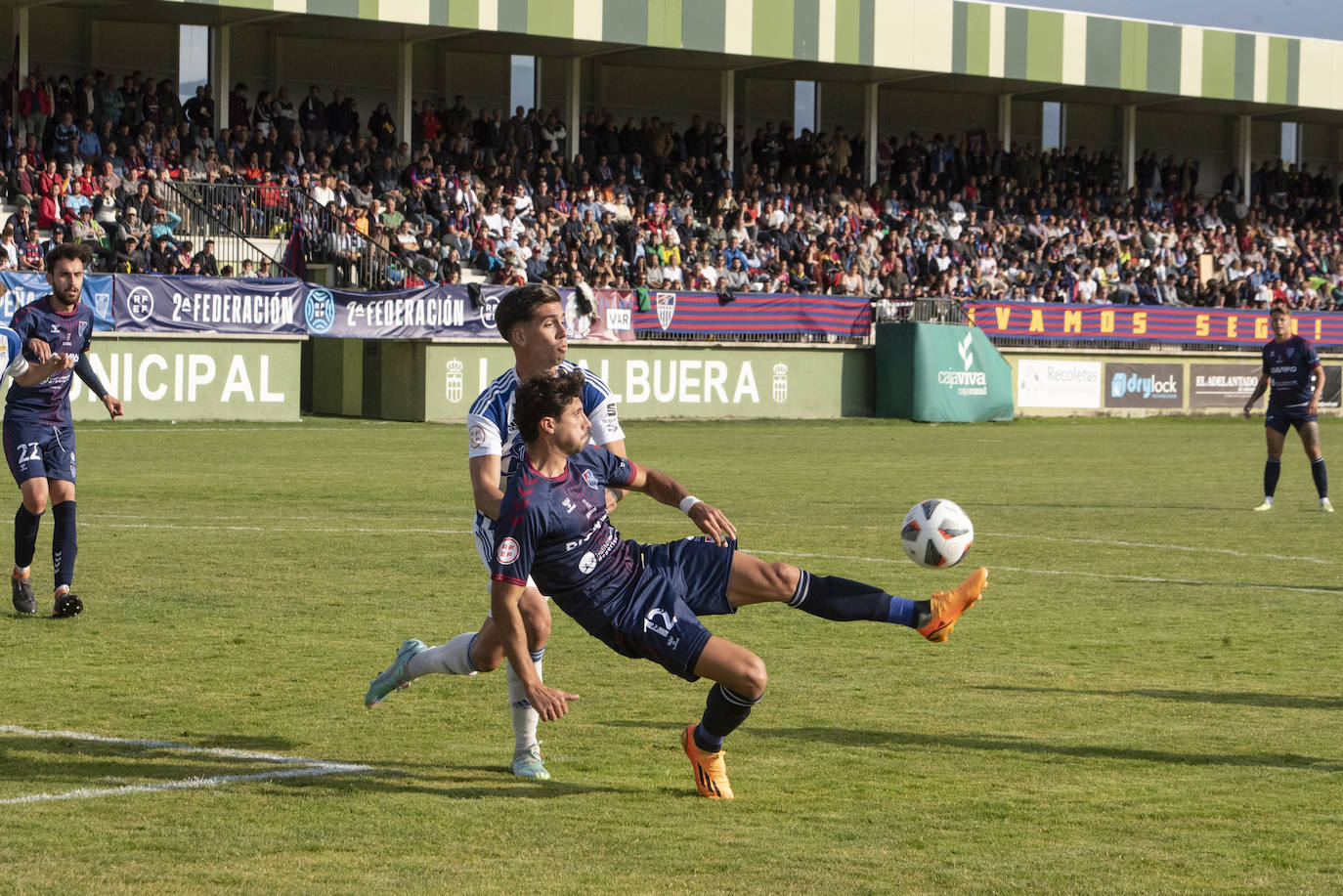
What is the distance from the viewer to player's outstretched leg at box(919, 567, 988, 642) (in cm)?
643

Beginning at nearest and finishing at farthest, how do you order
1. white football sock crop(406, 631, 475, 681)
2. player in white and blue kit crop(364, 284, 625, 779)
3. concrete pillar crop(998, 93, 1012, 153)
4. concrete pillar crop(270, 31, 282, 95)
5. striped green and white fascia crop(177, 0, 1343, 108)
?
player in white and blue kit crop(364, 284, 625, 779), white football sock crop(406, 631, 475, 681), striped green and white fascia crop(177, 0, 1343, 108), concrete pillar crop(270, 31, 282, 95), concrete pillar crop(998, 93, 1012, 153)

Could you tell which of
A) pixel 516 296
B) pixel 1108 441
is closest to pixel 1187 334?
pixel 1108 441

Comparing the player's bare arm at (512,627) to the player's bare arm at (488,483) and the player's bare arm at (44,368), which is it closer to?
the player's bare arm at (488,483)

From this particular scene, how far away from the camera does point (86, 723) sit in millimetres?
7406

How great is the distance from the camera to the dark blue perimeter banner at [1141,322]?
38625mm

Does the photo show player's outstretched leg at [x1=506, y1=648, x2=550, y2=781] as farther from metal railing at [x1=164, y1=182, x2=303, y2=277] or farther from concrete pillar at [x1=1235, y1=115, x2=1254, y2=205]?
concrete pillar at [x1=1235, y1=115, x2=1254, y2=205]

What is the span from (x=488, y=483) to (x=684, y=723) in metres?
1.77

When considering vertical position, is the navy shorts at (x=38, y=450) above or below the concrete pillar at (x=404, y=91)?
below

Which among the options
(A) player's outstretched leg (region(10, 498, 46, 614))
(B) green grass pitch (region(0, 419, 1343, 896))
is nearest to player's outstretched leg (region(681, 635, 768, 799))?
(B) green grass pitch (region(0, 419, 1343, 896))

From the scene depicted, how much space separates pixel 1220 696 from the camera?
8305mm

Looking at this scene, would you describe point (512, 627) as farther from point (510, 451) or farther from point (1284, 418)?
point (1284, 418)

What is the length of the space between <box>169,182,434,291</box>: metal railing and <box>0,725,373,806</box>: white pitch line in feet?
85.0

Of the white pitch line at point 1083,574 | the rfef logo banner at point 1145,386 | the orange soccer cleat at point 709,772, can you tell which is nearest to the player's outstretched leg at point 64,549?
the orange soccer cleat at point 709,772

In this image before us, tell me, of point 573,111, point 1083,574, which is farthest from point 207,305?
point 1083,574
